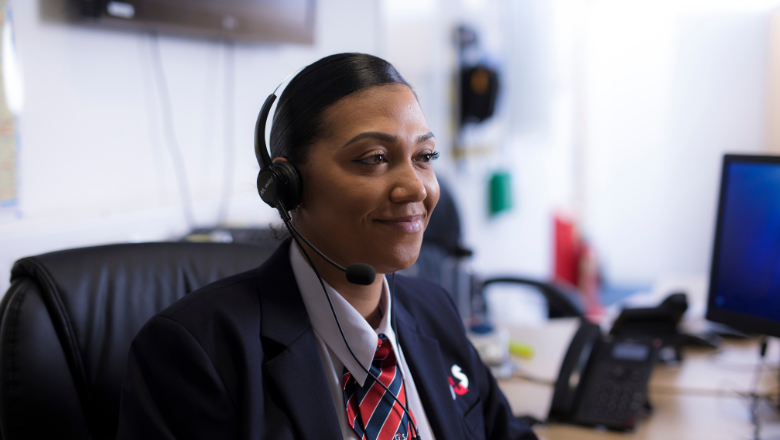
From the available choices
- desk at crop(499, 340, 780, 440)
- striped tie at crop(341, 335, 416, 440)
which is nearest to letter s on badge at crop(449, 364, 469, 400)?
striped tie at crop(341, 335, 416, 440)

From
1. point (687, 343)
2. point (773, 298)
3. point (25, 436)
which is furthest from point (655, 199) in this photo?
point (25, 436)

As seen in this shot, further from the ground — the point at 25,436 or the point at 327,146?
the point at 327,146

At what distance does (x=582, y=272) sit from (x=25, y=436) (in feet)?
14.3

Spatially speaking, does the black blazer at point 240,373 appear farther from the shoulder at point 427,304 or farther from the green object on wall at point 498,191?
the green object on wall at point 498,191

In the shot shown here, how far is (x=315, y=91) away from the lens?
894mm

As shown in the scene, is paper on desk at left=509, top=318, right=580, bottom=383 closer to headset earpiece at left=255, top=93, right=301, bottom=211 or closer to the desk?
the desk

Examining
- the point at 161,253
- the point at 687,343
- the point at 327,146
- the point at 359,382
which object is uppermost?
the point at 327,146

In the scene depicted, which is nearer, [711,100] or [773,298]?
[773,298]

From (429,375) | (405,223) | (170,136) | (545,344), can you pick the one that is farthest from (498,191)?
(405,223)

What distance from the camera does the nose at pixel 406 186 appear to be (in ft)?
2.89

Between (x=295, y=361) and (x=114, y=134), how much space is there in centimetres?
99

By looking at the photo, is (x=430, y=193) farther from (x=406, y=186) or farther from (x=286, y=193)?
(x=286, y=193)

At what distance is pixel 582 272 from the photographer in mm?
4719

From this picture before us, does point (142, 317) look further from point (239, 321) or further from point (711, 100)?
point (711, 100)
